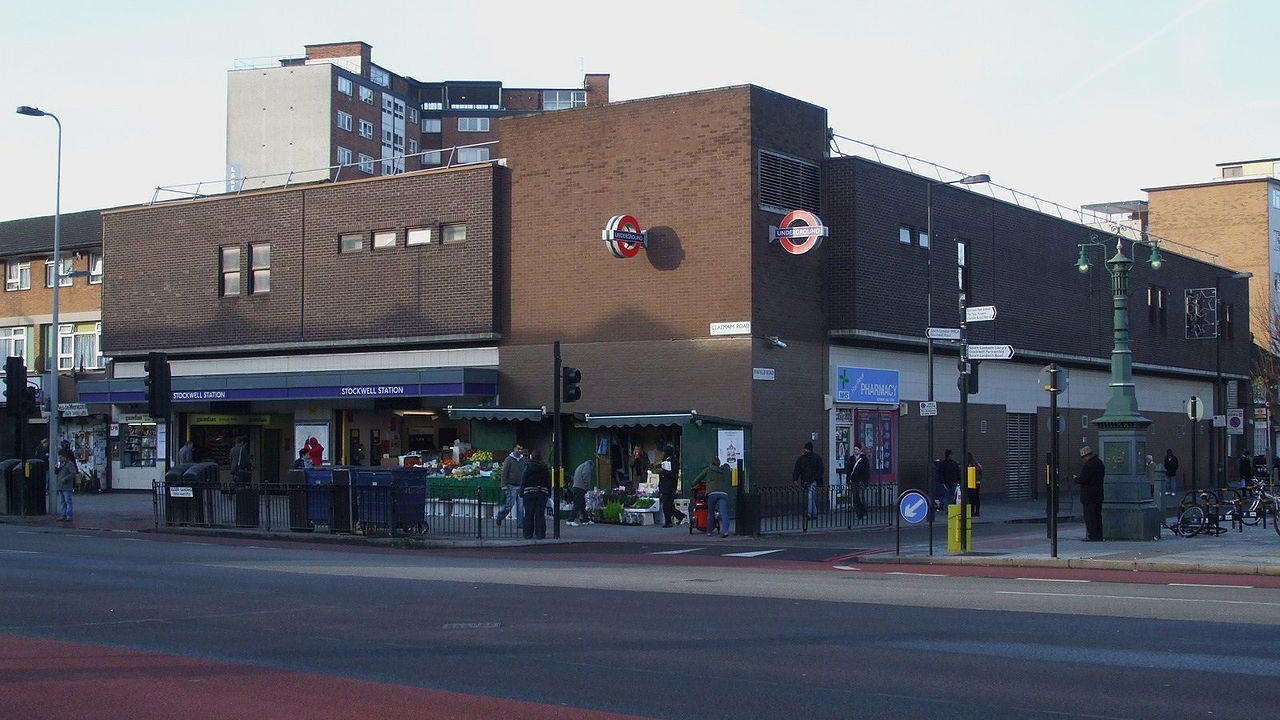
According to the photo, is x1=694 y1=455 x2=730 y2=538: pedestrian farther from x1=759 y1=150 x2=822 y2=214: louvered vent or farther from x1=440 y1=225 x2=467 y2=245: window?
x1=440 y1=225 x2=467 y2=245: window

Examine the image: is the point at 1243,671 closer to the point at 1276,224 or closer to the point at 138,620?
the point at 138,620

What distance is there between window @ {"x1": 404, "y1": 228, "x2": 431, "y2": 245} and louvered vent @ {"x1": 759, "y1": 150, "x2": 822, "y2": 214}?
9794mm

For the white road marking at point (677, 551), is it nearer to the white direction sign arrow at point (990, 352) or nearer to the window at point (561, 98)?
the white direction sign arrow at point (990, 352)

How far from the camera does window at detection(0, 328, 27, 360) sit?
5019 cm

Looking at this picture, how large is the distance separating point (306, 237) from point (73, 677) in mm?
29977

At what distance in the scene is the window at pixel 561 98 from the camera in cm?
11369

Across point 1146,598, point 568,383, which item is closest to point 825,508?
point 568,383

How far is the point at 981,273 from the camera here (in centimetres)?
3916

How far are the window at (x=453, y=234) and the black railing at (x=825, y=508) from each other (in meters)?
11.3

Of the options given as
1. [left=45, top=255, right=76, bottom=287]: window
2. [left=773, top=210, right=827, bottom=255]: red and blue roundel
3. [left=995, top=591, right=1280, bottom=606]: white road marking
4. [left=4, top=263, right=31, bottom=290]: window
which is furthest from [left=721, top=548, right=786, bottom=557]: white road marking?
[left=4, top=263, right=31, bottom=290]: window

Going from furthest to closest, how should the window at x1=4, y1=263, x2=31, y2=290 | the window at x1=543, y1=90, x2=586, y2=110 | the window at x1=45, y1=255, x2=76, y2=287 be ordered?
the window at x1=543, y1=90, x2=586, y2=110, the window at x1=4, y1=263, x2=31, y2=290, the window at x1=45, y1=255, x2=76, y2=287

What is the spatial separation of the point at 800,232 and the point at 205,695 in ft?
79.8

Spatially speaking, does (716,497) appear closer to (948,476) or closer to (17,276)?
(948,476)

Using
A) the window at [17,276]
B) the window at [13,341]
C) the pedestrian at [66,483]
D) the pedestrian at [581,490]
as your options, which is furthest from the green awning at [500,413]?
the window at [17,276]
